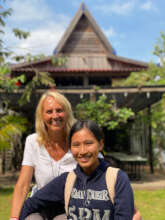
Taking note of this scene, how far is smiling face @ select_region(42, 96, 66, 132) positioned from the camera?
2293 millimetres

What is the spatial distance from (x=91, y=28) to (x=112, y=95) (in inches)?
231

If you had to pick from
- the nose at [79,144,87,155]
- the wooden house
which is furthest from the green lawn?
the nose at [79,144,87,155]

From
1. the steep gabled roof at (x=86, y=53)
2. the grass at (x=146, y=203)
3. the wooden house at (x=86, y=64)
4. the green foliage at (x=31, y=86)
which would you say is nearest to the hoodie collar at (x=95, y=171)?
the grass at (x=146, y=203)

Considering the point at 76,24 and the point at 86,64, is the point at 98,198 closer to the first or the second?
the point at 86,64

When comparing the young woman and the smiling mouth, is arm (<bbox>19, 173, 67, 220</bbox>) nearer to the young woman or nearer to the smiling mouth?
the young woman

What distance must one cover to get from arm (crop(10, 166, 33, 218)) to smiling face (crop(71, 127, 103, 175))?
0.57 metres

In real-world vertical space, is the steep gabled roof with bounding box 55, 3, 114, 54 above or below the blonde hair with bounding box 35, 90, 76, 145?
above

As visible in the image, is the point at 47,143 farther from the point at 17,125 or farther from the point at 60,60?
the point at 60,60

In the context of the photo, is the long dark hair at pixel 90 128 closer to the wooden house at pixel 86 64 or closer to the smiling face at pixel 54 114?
the smiling face at pixel 54 114

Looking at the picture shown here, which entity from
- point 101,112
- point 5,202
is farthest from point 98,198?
point 101,112

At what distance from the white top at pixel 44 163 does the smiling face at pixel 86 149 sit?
443 mm

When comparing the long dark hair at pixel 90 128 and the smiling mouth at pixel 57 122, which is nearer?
the long dark hair at pixel 90 128

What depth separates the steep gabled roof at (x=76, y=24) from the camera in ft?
39.9

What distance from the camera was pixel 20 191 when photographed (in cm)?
216
